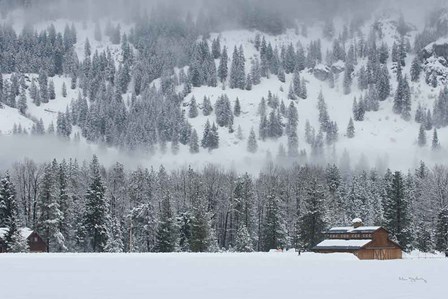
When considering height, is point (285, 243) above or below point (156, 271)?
below

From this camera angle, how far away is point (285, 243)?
9219cm

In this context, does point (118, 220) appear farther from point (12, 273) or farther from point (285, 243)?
point (12, 273)

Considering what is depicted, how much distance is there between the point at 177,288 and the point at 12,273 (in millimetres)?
12651

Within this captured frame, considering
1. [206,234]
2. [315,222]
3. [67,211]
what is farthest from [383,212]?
[67,211]

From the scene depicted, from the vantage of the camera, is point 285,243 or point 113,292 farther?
point 285,243

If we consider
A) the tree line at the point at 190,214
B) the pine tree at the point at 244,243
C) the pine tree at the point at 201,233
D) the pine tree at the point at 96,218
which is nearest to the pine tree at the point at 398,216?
the tree line at the point at 190,214

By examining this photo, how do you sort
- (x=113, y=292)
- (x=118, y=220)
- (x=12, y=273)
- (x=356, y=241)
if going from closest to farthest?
(x=113, y=292), (x=12, y=273), (x=356, y=241), (x=118, y=220)

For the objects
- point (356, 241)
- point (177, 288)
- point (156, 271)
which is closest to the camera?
point (177, 288)

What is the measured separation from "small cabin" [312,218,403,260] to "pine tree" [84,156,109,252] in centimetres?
2913

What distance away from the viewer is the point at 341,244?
7856 cm

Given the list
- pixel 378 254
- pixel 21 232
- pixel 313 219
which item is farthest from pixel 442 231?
pixel 21 232

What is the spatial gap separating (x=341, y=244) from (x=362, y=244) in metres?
2.71

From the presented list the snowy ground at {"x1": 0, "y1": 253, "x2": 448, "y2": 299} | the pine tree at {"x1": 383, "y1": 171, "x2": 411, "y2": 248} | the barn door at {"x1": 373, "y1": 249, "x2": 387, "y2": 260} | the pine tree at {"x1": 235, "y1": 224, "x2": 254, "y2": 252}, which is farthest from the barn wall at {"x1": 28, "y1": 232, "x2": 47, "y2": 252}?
the pine tree at {"x1": 383, "y1": 171, "x2": 411, "y2": 248}

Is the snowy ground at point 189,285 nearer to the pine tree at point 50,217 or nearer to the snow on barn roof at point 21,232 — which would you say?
the snow on barn roof at point 21,232
